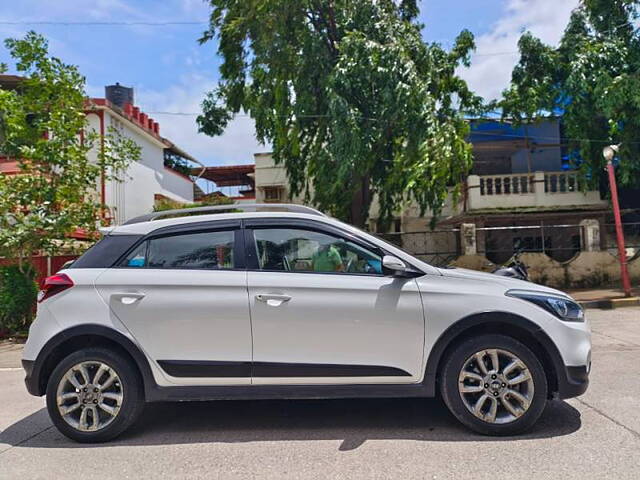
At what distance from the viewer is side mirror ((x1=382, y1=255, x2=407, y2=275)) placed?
3928 millimetres

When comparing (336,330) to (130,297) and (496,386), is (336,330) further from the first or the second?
(130,297)

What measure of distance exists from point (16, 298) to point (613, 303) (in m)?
12.7

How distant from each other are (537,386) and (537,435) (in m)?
0.39

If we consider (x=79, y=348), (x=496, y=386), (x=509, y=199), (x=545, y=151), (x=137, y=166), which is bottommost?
(x=496, y=386)

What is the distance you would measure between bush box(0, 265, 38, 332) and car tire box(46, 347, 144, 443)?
7250mm

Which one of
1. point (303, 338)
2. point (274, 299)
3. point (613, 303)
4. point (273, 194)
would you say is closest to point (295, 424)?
point (303, 338)

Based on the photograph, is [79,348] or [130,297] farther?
[79,348]

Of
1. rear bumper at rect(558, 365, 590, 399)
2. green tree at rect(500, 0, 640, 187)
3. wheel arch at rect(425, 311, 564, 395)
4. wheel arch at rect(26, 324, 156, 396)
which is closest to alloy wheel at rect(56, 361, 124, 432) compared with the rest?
wheel arch at rect(26, 324, 156, 396)

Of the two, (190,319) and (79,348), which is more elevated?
(190,319)

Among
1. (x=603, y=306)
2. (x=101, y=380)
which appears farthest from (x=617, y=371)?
(x=603, y=306)

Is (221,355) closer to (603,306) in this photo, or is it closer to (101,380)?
(101,380)

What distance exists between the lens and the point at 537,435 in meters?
3.95

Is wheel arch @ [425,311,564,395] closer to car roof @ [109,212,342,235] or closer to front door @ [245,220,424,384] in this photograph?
front door @ [245,220,424,384]

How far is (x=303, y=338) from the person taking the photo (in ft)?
13.0
